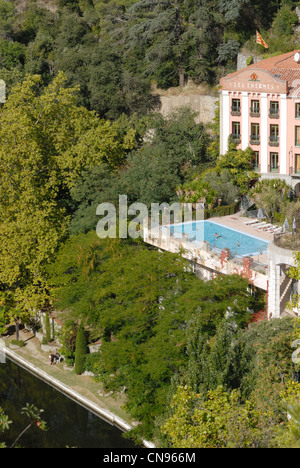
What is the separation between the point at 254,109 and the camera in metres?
48.4

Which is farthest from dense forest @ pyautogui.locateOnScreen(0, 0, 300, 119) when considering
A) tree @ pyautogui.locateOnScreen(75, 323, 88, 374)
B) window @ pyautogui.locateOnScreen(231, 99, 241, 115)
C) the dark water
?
the dark water

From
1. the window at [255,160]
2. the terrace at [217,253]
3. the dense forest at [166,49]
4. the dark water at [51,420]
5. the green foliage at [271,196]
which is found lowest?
the dark water at [51,420]

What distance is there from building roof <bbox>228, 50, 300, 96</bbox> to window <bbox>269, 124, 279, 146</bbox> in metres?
2.39

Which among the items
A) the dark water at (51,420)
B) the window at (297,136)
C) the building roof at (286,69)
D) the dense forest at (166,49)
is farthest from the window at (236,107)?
the dark water at (51,420)

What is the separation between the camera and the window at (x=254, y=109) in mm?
48250

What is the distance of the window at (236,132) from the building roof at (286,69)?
3.32 metres

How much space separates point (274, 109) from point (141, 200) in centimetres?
1061

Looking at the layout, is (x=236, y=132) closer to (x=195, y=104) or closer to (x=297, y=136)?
(x=297, y=136)

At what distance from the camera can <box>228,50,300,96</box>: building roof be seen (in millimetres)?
47103

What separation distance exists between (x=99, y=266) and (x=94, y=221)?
5628 mm

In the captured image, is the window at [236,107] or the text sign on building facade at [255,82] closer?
the text sign on building facade at [255,82]

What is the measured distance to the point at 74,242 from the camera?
136 ft

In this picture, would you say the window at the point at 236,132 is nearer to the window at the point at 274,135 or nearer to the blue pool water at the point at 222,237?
the window at the point at 274,135

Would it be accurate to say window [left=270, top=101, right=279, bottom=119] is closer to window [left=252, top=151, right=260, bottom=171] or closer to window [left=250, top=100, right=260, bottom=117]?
window [left=250, top=100, right=260, bottom=117]
